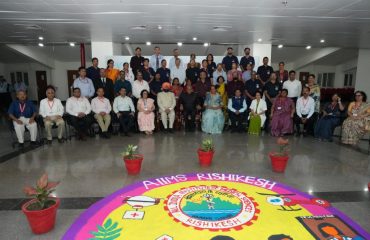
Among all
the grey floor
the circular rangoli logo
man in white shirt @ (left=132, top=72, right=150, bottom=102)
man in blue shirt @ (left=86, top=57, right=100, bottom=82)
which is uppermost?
man in blue shirt @ (left=86, top=57, right=100, bottom=82)

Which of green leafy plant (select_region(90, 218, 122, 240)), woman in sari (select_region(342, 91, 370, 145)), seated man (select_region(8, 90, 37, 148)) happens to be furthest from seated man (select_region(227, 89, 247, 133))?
green leafy plant (select_region(90, 218, 122, 240))

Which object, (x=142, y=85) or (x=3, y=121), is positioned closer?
(x=142, y=85)

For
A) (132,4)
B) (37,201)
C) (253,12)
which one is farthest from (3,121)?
(253,12)

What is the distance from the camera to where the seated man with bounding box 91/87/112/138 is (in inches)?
248

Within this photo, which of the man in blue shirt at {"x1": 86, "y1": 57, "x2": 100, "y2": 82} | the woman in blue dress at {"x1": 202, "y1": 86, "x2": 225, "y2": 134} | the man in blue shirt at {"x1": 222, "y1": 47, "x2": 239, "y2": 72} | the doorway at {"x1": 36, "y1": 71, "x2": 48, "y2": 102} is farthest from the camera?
the doorway at {"x1": 36, "y1": 71, "x2": 48, "y2": 102}

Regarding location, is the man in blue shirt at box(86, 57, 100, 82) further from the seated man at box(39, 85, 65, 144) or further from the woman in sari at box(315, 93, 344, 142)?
the woman in sari at box(315, 93, 344, 142)

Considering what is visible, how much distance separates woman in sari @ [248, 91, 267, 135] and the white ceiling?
199cm

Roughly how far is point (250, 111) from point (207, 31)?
2.83 metres

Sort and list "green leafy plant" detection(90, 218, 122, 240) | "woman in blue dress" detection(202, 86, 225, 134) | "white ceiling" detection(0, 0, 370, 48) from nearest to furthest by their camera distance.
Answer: "green leafy plant" detection(90, 218, 122, 240) < "white ceiling" detection(0, 0, 370, 48) < "woman in blue dress" detection(202, 86, 225, 134)

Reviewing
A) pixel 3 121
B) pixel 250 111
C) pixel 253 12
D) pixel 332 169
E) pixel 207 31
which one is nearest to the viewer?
pixel 332 169

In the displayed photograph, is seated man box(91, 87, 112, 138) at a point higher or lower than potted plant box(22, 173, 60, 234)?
higher

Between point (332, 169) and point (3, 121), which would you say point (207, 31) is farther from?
point (3, 121)

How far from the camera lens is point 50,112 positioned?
18.8 ft

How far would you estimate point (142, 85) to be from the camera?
7.01 metres
